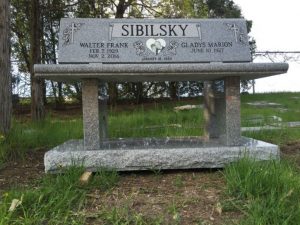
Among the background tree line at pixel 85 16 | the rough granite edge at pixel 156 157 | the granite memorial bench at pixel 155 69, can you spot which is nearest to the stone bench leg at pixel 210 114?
the granite memorial bench at pixel 155 69

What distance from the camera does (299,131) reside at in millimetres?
6805

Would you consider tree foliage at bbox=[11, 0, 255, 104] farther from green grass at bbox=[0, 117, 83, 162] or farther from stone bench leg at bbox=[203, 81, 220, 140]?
stone bench leg at bbox=[203, 81, 220, 140]

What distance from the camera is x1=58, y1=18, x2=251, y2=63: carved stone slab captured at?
4301 millimetres

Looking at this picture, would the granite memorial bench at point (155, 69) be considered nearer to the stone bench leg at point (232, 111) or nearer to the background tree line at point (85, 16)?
the stone bench leg at point (232, 111)

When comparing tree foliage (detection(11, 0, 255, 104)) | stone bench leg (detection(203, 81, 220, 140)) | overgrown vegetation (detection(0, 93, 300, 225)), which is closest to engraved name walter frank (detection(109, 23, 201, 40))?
stone bench leg (detection(203, 81, 220, 140))

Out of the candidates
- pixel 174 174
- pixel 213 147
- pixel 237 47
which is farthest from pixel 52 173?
pixel 237 47

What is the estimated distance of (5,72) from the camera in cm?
518

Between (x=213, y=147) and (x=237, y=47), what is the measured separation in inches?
47.3

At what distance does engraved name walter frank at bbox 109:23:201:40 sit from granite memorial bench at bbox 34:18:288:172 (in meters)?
0.01

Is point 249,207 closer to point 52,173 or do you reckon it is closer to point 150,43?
point 52,173

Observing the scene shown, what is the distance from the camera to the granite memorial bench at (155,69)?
3.90 metres

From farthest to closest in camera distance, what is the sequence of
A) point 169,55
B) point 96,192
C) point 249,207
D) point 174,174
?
point 169,55, point 174,174, point 96,192, point 249,207

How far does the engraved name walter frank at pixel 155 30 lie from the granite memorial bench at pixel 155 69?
1cm

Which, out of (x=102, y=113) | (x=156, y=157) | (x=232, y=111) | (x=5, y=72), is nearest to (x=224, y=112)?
(x=232, y=111)
